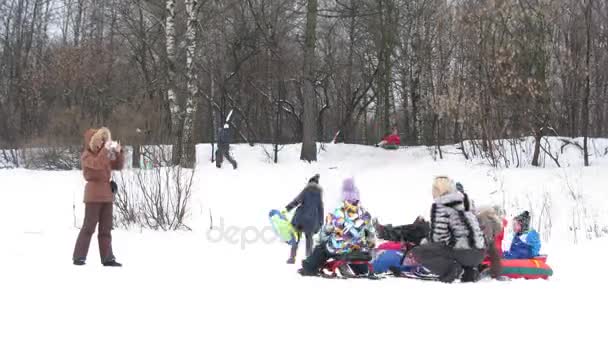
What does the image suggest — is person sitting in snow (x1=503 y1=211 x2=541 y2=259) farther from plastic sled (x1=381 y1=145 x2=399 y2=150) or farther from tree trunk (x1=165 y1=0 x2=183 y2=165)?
plastic sled (x1=381 y1=145 x2=399 y2=150)

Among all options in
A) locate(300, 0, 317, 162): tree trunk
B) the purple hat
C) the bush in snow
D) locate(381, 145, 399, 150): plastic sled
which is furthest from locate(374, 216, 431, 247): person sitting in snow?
locate(381, 145, 399, 150): plastic sled

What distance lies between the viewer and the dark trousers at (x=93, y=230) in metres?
7.93

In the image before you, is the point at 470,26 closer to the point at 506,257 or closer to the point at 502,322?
the point at 506,257

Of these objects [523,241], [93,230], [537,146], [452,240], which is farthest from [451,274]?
[537,146]

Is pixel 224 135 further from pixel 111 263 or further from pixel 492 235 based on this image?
pixel 492 235

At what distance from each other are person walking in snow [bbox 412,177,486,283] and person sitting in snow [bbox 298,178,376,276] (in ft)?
2.39

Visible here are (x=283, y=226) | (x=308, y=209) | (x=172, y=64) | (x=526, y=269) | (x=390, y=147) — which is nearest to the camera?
(x=526, y=269)

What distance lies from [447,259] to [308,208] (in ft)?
7.92

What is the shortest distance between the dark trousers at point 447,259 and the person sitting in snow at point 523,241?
1034 millimetres

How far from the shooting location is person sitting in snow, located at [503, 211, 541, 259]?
8.52m

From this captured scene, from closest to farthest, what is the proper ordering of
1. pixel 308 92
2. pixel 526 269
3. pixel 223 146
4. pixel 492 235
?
pixel 526 269 < pixel 492 235 < pixel 223 146 < pixel 308 92

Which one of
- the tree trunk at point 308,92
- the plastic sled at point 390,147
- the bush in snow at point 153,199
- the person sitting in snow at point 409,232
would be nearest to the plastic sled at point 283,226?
the person sitting in snow at point 409,232

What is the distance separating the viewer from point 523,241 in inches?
339

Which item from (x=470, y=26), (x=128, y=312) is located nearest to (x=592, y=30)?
(x=470, y=26)
